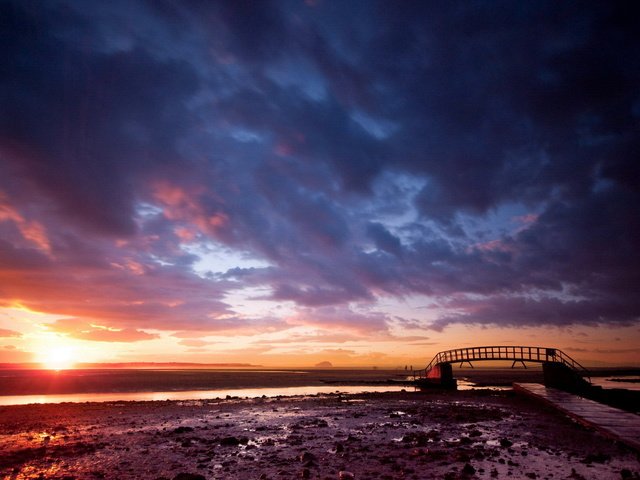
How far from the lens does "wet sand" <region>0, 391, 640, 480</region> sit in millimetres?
9609

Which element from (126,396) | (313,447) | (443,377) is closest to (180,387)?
(126,396)

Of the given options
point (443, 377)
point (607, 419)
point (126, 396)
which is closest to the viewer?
point (607, 419)

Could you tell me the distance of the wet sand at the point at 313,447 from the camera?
961 centimetres

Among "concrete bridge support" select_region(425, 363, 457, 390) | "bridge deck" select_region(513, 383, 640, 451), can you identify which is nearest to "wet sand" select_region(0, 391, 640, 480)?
"bridge deck" select_region(513, 383, 640, 451)

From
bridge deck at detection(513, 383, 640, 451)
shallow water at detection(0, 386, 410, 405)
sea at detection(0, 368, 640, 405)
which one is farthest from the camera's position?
sea at detection(0, 368, 640, 405)

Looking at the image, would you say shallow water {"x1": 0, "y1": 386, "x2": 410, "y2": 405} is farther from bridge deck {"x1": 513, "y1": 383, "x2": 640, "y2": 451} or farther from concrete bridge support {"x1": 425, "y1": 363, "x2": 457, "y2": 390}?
bridge deck {"x1": 513, "y1": 383, "x2": 640, "y2": 451}

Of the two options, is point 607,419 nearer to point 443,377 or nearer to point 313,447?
point 313,447

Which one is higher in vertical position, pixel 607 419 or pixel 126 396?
pixel 607 419

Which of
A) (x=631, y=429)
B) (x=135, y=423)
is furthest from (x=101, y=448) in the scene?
(x=631, y=429)

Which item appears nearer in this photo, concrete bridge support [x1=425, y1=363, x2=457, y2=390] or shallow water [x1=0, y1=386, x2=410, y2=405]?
shallow water [x1=0, y1=386, x2=410, y2=405]

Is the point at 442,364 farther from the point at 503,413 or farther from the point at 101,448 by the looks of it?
the point at 101,448

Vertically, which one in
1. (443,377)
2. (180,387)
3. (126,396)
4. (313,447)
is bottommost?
(180,387)

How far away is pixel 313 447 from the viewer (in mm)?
12547

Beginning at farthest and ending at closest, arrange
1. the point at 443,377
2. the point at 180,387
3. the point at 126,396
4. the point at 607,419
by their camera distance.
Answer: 1. the point at 180,387
2. the point at 443,377
3. the point at 126,396
4. the point at 607,419
